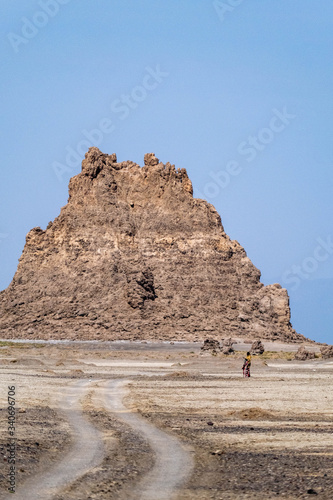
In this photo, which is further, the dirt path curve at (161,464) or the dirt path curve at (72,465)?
the dirt path curve at (161,464)

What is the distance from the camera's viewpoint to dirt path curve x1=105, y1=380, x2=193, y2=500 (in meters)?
10.2

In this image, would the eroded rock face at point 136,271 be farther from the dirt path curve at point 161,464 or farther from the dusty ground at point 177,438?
the dirt path curve at point 161,464

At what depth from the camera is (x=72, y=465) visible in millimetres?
12109

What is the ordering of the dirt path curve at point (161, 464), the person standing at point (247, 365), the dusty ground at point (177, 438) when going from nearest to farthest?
the dirt path curve at point (161, 464), the dusty ground at point (177, 438), the person standing at point (247, 365)

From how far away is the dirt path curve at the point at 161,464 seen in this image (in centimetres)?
1017

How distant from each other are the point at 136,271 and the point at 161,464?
82750 millimetres

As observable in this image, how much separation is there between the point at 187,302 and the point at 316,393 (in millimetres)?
69462

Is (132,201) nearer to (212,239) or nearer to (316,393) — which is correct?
(212,239)

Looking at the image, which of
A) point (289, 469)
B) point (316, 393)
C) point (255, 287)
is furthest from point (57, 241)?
point (289, 469)

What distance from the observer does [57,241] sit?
10425 cm

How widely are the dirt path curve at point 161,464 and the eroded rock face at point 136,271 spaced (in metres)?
70.6

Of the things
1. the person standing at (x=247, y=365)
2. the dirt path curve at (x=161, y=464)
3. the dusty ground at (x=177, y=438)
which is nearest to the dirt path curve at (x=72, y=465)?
the dusty ground at (x=177, y=438)

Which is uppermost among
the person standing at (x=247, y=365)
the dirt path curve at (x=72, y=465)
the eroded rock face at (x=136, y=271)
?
the eroded rock face at (x=136, y=271)

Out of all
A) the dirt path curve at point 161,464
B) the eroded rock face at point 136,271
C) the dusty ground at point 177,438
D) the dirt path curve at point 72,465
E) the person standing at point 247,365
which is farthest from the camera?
the eroded rock face at point 136,271
